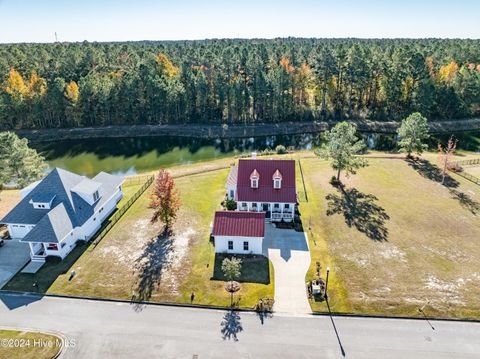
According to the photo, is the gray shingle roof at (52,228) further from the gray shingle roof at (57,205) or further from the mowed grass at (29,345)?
the mowed grass at (29,345)

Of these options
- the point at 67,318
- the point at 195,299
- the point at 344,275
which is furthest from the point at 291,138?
the point at 67,318

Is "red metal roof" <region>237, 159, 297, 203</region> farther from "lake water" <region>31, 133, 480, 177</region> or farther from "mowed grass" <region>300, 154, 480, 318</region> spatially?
"lake water" <region>31, 133, 480, 177</region>

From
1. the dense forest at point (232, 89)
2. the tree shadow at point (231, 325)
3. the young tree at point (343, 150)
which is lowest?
the tree shadow at point (231, 325)

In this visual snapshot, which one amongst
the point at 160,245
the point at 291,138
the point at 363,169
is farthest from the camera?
the point at 291,138

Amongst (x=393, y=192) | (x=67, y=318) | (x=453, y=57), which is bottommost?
(x=67, y=318)

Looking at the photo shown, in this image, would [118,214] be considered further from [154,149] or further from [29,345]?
[154,149]

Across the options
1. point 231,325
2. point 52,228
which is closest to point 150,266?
point 52,228

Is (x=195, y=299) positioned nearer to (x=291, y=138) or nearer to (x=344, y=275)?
(x=344, y=275)

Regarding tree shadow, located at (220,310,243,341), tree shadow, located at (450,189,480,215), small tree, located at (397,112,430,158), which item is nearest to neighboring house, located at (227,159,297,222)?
tree shadow, located at (220,310,243,341)

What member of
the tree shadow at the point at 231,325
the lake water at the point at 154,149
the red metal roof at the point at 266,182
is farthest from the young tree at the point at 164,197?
the lake water at the point at 154,149
